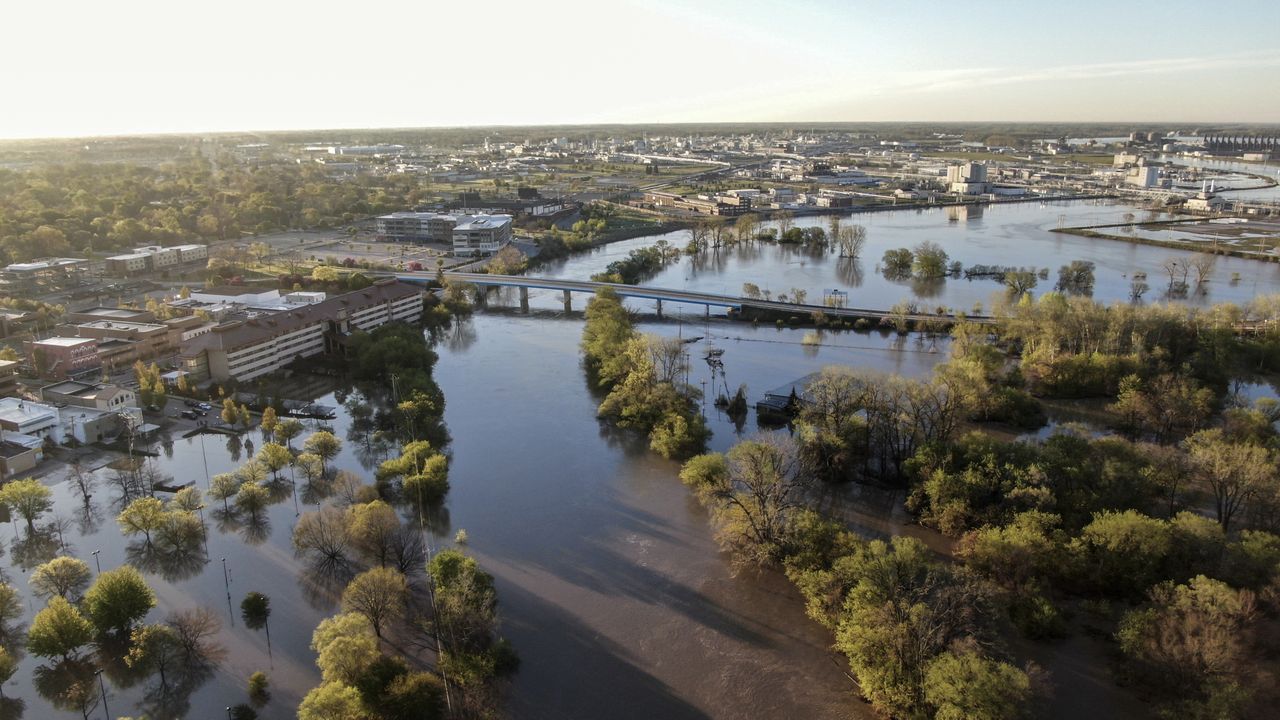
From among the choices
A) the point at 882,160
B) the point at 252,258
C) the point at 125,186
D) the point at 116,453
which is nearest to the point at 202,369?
the point at 116,453

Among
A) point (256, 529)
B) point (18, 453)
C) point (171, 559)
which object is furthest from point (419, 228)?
point (171, 559)

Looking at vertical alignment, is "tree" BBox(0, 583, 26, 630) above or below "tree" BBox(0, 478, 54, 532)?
below

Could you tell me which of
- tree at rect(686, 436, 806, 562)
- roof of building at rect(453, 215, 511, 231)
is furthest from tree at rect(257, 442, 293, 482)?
roof of building at rect(453, 215, 511, 231)

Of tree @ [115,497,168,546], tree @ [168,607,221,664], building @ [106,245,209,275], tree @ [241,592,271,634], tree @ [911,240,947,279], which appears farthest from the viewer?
tree @ [911,240,947,279]

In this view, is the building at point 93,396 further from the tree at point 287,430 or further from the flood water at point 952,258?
the flood water at point 952,258

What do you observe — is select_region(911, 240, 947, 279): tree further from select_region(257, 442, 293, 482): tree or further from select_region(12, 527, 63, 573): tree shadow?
select_region(12, 527, 63, 573): tree shadow

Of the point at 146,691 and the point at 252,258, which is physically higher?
the point at 252,258

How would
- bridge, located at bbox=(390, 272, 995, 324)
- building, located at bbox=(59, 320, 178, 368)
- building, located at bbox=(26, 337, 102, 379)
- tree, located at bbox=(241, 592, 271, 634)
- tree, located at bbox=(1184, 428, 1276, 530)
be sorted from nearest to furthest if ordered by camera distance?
tree, located at bbox=(241, 592, 271, 634) → tree, located at bbox=(1184, 428, 1276, 530) → building, located at bbox=(26, 337, 102, 379) → building, located at bbox=(59, 320, 178, 368) → bridge, located at bbox=(390, 272, 995, 324)

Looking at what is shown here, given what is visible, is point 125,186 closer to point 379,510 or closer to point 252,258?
point 252,258
